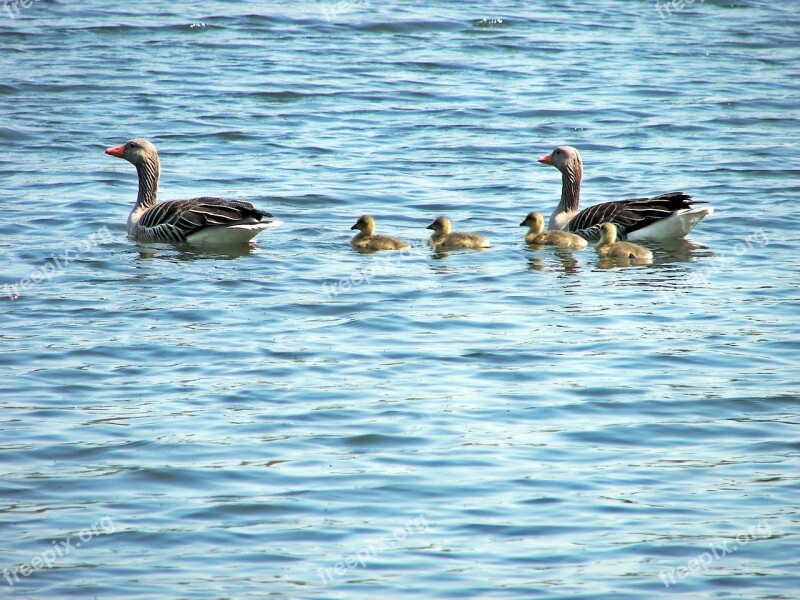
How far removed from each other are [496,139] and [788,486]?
550 inches

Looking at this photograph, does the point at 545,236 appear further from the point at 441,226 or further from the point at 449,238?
the point at 441,226

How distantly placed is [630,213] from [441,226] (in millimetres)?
2290

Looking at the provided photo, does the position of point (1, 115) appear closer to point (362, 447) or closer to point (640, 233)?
point (640, 233)

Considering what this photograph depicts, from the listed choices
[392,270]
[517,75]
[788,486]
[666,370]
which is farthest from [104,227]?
[517,75]

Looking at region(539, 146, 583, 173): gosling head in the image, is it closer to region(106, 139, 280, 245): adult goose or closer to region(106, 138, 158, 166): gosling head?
region(106, 139, 280, 245): adult goose

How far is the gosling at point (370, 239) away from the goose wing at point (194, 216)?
1120mm

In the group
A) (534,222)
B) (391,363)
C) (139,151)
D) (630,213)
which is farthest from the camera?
(139,151)

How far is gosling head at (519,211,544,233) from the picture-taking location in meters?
14.5

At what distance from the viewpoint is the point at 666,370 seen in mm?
10016

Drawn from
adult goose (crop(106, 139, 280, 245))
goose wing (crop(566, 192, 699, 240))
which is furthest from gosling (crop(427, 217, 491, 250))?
adult goose (crop(106, 139, 280, 245))

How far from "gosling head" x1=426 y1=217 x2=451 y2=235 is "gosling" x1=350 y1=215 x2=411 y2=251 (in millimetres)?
423

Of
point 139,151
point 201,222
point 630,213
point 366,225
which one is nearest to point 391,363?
point 366,225

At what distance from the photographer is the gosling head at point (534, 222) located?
14500 millimetres

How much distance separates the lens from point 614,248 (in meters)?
14.1
